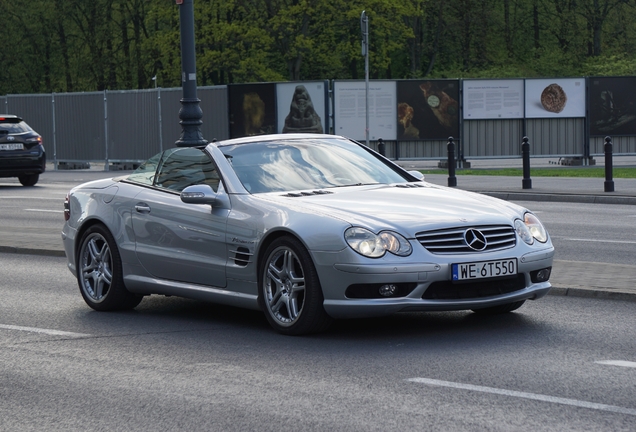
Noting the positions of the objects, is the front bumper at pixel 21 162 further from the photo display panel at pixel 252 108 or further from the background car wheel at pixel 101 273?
the background car wheel at pixel 101 273

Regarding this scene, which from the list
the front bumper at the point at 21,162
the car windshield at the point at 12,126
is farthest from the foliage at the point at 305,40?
the front bumper at the point at 21,162

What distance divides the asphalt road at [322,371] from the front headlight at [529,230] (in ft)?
1.97

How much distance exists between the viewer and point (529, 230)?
25.2 ft

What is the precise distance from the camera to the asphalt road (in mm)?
5301

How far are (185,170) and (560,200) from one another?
1318cm

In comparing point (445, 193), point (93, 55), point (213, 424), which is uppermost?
point (93, 55)

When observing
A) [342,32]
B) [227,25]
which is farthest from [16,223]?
[342,32]

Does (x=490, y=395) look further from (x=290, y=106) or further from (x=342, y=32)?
(x=342, y=32)

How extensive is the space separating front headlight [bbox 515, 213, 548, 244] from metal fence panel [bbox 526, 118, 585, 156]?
78.8ft

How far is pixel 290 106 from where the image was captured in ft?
105

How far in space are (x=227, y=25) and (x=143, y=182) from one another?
4264cm

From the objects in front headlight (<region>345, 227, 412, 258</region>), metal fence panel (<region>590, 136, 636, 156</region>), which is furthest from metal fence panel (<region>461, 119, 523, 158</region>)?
front headlight (<region>345, 227, 412, 258</region>)

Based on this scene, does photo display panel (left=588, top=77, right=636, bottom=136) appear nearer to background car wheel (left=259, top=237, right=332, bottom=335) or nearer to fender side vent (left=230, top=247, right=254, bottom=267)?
fender side vent (left=230, top=247, right=254, bottom=267)

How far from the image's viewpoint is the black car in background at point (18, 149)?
86.5ft
